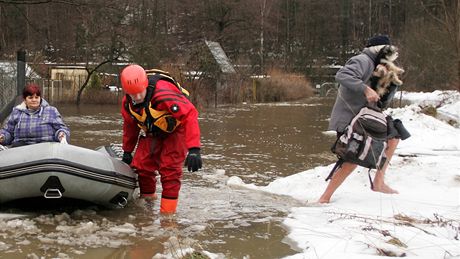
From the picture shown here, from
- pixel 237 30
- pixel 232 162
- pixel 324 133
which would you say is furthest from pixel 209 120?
pixel 237 30

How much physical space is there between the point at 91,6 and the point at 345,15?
140ft

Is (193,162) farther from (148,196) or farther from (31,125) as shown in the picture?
(31,125)

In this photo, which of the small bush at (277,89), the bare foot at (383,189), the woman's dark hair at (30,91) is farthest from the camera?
the small bush at (277,89)

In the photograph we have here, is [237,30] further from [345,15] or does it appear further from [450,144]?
[450,144]

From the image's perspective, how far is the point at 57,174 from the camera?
4250 millimetres

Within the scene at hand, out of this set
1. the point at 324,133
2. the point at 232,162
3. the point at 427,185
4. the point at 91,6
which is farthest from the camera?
the point at 91,6

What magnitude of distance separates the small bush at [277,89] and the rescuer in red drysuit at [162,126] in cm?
2404

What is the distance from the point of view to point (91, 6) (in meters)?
15.2

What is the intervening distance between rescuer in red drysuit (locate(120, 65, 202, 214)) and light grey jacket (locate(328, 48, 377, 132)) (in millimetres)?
1348

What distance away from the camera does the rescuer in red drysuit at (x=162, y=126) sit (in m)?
4.45

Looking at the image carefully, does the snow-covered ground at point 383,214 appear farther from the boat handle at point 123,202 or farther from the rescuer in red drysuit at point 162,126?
the boat handle at point 123,202

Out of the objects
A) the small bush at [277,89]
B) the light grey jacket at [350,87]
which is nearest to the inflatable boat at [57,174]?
the light grey jacket at [350,87]

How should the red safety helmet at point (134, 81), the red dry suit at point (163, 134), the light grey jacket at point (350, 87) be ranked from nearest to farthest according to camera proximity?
the red safety helmet at point (134, 81)
the red dry suit at point (163, 134)
the light grey jacket at point (350, 87)

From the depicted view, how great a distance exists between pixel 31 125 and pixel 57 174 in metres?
1.06
